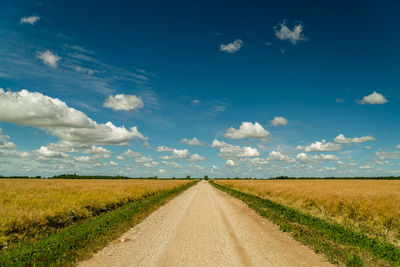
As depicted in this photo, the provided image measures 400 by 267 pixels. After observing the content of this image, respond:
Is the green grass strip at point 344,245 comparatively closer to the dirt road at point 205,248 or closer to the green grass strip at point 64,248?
the dirt road at point 205,248

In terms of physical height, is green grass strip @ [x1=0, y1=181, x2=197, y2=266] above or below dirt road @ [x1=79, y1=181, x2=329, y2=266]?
above

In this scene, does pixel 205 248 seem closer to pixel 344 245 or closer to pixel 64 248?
pixel 64 248

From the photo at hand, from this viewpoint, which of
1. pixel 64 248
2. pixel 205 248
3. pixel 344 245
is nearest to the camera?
pixel 64 248

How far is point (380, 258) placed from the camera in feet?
22.3

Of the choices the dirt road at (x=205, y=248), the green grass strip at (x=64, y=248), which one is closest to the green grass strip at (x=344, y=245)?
the dirt road at (x=205, y=248)

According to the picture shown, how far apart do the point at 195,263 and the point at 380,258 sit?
5.66m

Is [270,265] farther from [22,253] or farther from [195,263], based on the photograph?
[22,253]

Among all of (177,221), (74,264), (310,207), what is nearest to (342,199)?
(310,207)

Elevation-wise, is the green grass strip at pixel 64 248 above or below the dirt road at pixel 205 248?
above

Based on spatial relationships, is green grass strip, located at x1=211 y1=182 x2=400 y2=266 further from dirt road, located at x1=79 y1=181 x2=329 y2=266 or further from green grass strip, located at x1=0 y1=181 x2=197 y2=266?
green grass strip, located at x1=0 y1=181 x2=197 y2=266

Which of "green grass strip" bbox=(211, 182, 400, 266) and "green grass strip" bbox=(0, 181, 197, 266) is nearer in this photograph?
"green grass strip" bbox=(0, 181, 197, 266)

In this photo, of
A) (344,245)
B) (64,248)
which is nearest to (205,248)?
(64,248)

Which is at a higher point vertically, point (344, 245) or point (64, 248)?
point (64, 248)

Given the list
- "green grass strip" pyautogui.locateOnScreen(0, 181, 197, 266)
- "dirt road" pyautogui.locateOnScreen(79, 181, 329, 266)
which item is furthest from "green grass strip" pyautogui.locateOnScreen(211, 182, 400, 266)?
"green grass strip" pyautogui.locateOnScreen(0, 181, 197, 266)
